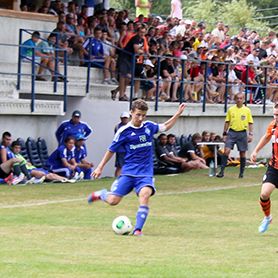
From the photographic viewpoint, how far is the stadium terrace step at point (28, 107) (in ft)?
77.5

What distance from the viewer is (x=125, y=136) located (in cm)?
1438

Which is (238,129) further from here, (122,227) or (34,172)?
(122,227)

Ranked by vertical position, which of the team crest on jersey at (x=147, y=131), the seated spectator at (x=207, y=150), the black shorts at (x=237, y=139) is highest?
the team crest on jersey at (x=147, y=131)

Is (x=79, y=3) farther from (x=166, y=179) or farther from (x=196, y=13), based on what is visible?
(x=196, y=13)

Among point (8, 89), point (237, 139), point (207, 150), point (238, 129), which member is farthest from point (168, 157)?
point (8, 89)


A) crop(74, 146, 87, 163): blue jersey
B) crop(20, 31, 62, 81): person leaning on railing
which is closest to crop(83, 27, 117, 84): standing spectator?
crop(20, 31, 62, 81): person leaning on railing

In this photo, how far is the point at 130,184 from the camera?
567 inches

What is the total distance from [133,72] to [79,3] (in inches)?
177

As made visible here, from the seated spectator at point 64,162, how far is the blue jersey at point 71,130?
60 cm

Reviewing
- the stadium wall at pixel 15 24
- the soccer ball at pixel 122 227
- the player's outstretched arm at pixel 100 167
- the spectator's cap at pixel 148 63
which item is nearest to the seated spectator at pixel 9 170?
the stadium wall at pixel 15 24

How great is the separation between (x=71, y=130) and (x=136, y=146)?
34.7 feet

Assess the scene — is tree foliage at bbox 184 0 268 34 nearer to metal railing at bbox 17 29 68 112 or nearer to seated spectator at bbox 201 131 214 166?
seated spectator at bbox 201 131 214 166

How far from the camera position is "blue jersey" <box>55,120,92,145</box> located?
24.8 metres

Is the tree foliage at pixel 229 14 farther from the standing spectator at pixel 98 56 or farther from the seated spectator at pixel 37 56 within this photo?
the seated spectator at pixel 37 56
